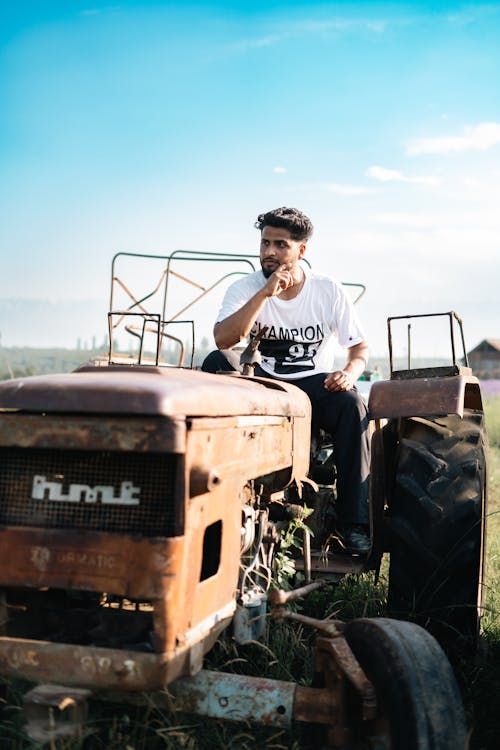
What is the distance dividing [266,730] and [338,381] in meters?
1.54

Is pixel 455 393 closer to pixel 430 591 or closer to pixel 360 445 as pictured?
pixel 360 445

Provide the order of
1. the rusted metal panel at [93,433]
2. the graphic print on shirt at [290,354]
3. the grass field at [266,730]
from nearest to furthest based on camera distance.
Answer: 1. the rusted metal panel at [93,433]
2. the grass field at [266,730]
3. the graphic print on shirt at [290,354]

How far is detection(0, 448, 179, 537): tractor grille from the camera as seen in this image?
224cm

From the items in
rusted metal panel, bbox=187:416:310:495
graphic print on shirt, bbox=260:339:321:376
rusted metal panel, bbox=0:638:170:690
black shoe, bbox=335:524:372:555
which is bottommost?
rusted metal panel, bbox=0:638:170:690

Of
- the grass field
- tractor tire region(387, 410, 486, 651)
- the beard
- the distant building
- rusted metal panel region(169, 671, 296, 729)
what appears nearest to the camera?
rusted metal panel region(169, 671, 296, 729)

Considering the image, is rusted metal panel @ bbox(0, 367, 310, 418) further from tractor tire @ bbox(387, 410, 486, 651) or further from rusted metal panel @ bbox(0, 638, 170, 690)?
tractor tire @ bbox(387, 410, 486, 651)

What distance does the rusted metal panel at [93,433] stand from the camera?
2.17 m

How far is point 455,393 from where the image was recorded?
3531 millimetres

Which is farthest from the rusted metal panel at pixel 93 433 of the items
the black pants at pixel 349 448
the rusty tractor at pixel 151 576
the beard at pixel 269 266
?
the beard at pixel 269 266

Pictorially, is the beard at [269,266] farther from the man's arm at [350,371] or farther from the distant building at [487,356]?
the distant building at [487,356]

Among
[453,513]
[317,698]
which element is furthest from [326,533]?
[317,698]

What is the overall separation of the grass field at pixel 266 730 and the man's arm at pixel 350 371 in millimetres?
1016

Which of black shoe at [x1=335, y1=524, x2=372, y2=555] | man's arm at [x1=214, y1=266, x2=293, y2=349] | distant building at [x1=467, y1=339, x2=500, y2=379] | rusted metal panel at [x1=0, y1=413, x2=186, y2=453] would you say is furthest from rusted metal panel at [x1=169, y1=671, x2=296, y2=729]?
distant building at [x1=467, y1=339, x2=500, y2=379]

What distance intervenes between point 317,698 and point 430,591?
1126 millimetres
